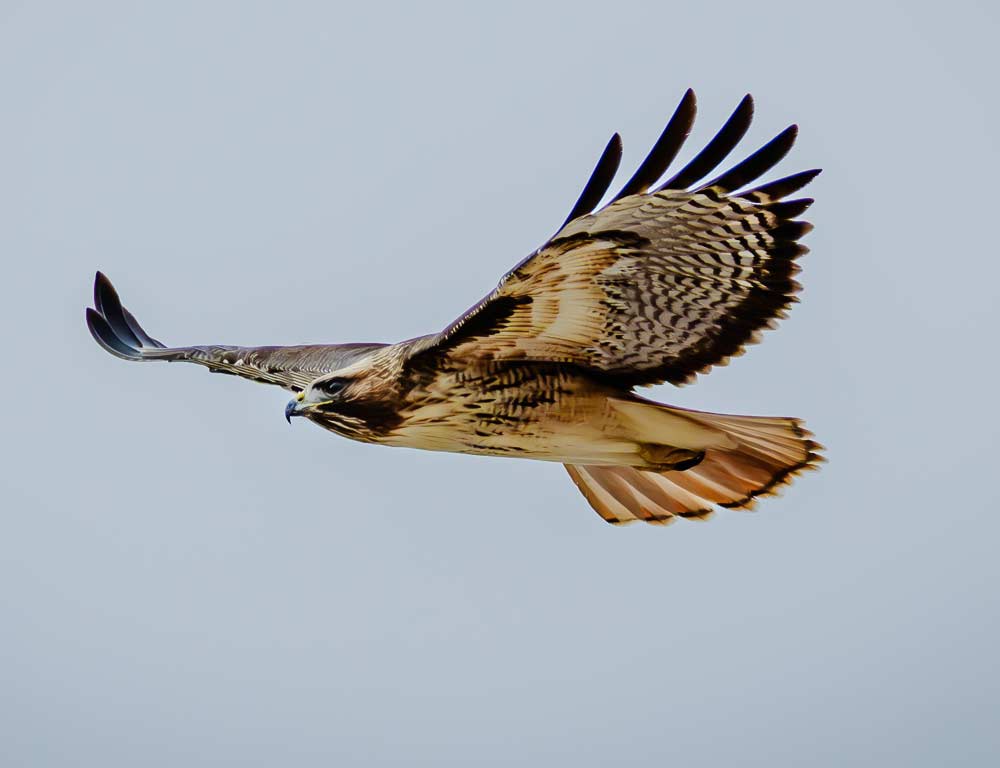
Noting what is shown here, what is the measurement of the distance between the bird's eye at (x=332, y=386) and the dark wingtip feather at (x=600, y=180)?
4.62ft

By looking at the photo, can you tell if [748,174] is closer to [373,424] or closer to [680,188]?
[680,188]

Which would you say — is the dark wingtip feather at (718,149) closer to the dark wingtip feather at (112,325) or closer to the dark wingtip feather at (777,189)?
the dark wingtip feather at (777,189)

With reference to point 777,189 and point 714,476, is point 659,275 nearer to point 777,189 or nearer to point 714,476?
point 777,189

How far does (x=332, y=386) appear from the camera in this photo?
625cm

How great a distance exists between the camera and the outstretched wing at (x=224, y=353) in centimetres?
717

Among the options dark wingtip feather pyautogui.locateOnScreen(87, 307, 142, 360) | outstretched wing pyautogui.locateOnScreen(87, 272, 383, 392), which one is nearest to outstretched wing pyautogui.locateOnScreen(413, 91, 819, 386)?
outstretched wing pyautogui.locateOnScreen(87, 272, 383, 392)

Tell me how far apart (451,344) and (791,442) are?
1.75 metres

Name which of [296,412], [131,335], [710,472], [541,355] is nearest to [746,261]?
[541,355]

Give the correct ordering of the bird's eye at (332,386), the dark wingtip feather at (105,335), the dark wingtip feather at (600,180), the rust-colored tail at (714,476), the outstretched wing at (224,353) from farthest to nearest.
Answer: the dark wingtip feather at (105,335)
the outstretched wing at (224,353)
the rust-colored tail at (714,476)
the bird's eye at (332,386)
the dark wingtip feather at (600,180)

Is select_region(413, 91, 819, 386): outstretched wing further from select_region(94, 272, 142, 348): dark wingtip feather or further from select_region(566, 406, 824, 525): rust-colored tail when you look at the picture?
select_region(94, 272, 142, 348): dark wingtip feather

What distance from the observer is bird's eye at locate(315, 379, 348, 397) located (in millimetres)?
6242

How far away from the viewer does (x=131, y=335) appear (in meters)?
8.68

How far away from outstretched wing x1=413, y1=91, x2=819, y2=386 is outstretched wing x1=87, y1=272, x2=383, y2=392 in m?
1.21

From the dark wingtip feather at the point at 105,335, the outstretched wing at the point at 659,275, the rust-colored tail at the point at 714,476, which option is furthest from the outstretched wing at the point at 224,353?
the rust-colored tail at the point at 714,476
